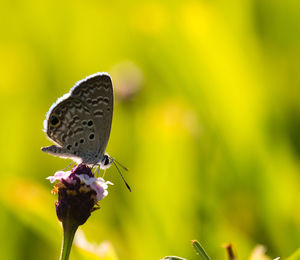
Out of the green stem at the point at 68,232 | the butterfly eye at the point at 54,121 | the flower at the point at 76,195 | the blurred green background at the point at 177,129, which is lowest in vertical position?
the blurred green background at the point at 177,129

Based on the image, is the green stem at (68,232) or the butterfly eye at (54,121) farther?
the butterfly eye at (54,121)

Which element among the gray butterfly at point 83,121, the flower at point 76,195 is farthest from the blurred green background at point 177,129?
the flower at point 76,195

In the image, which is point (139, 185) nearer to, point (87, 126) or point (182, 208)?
point (182, 208)

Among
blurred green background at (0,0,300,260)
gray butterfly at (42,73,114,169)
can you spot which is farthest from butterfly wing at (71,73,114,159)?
blurred green background at (0,0,300,260)

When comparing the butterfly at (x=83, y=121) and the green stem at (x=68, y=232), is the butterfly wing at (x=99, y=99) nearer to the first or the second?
the butterfly at (x=83, y=121)

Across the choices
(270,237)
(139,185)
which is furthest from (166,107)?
(270,237)

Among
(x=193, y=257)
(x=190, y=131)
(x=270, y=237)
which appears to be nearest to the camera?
(x=193, y=257)

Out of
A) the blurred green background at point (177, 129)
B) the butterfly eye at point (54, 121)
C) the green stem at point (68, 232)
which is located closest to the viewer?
the green stem at point (68, 232)

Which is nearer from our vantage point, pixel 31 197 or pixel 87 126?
pixel 87 126
